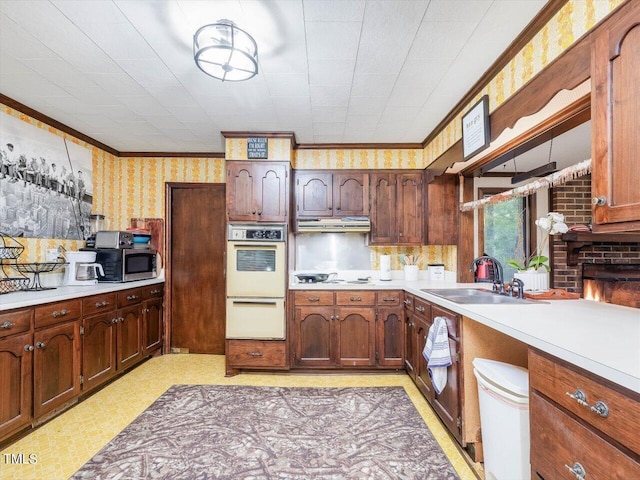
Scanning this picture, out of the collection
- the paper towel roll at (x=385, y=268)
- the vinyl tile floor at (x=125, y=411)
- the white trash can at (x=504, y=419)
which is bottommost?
the vinyl tile floor at (x=125, y=411)

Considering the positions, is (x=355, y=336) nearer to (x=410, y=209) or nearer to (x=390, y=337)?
(x=390, y=337)

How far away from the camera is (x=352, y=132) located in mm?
3473

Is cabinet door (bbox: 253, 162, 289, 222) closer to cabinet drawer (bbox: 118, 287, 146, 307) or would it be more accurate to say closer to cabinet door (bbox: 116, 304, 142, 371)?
cabinet drawer (bbox: 118, 287, 146, 307)

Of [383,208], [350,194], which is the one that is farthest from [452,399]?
[350,194]

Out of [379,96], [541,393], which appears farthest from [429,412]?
[379,96]

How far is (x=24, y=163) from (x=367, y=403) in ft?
11.9

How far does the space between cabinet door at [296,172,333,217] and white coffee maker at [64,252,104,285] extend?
2.15 m

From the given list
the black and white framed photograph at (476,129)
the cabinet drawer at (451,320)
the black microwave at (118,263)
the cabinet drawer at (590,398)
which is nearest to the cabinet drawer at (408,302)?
the cabinet drawer at (451,320)

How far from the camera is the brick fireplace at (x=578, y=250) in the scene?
4.06m

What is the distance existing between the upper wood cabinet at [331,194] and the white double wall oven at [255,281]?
565 millimetres

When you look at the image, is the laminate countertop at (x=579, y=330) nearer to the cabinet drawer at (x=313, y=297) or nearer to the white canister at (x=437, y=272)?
the cabinet drawer at (x=313, y=297)

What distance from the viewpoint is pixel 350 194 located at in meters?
3.76

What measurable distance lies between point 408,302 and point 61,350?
2.91m

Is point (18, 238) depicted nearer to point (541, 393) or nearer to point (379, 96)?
point (379, 96)
